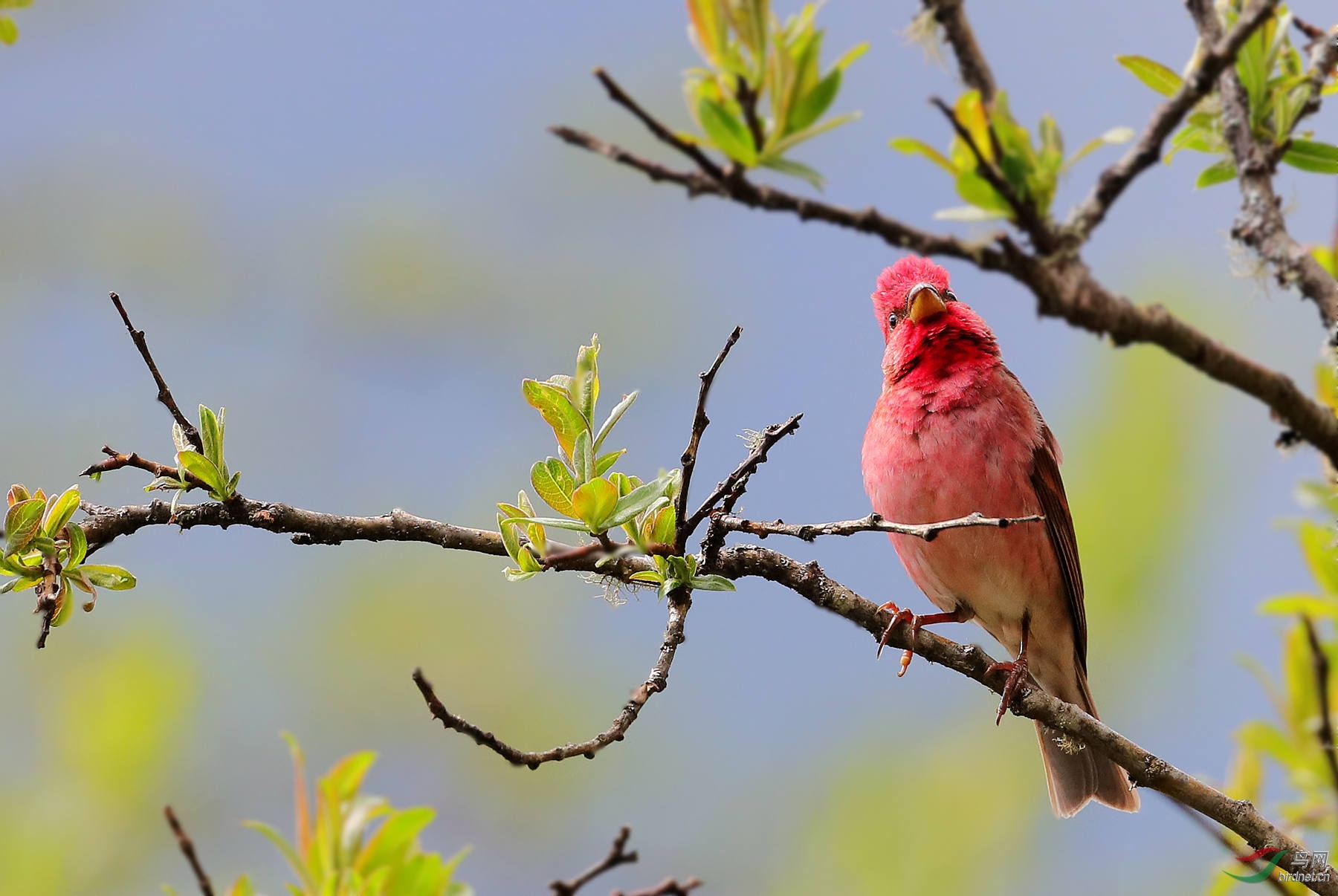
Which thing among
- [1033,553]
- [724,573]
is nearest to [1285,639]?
[1033,553]

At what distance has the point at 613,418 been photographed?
2.14 m

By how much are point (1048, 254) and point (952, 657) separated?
3.70 ft

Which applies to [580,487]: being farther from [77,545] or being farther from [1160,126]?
[1160,126]

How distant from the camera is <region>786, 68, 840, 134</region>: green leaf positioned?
281cm

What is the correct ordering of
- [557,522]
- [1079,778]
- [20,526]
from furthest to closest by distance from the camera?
[1079,778]
[20,526]
[557,522]

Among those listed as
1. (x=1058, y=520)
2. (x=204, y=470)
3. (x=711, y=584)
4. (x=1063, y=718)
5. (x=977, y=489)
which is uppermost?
(x=1058, y=520)

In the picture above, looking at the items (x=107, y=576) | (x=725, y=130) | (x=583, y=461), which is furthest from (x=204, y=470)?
(x=725, y=130)

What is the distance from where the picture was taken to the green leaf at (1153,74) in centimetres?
318

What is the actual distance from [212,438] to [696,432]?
0.96m

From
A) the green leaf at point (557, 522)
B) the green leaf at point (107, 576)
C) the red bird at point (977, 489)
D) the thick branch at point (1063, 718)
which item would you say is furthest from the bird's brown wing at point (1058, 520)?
the green leaf at point (107, 576)

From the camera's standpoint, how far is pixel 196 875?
1.97m

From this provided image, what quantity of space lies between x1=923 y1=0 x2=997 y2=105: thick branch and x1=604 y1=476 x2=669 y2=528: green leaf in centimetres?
189

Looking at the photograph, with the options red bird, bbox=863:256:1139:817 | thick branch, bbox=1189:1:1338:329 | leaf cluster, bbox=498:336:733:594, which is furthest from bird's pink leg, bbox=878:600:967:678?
thick branch, bbox=1189:1:1338:329

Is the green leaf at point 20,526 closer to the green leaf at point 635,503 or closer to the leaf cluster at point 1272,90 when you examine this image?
the green leaf at point 635,503
